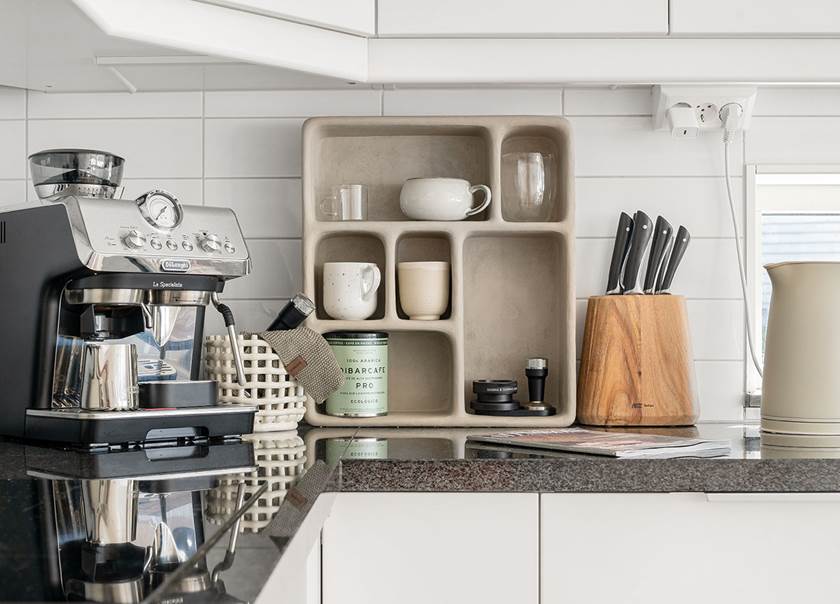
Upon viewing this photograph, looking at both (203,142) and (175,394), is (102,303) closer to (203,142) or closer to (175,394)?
(175,394)

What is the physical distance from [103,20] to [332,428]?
2.42 ft

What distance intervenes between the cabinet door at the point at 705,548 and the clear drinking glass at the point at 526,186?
2.11ft

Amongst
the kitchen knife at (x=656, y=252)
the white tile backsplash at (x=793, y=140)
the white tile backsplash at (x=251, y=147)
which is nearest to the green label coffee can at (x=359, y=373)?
the white tile backsplash at (x=251, y=147)

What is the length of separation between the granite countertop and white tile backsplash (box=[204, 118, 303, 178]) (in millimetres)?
541

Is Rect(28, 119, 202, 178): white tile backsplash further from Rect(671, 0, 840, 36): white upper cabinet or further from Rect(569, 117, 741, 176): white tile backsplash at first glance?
Rect(671, 0, 840, 36): white upper cabinet

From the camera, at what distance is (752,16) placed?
1.54 metres

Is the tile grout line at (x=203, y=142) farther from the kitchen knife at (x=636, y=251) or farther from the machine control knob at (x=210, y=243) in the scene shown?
the kitchen knife at (x=636, y=251)

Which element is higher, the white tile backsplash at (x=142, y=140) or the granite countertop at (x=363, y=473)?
the white tile backsplash at (x=142, y=140)

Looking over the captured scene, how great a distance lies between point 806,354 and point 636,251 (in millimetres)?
376

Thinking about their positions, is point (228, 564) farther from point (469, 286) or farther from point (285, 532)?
point (469, 286)

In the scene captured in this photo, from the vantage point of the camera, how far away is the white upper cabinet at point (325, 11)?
1434mm

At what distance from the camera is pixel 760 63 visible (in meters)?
1.57

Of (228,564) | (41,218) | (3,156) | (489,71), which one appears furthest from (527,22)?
(228,564)

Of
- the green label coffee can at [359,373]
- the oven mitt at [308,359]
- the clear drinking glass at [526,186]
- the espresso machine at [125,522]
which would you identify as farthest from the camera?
the clear drinking glass at [526,186]
